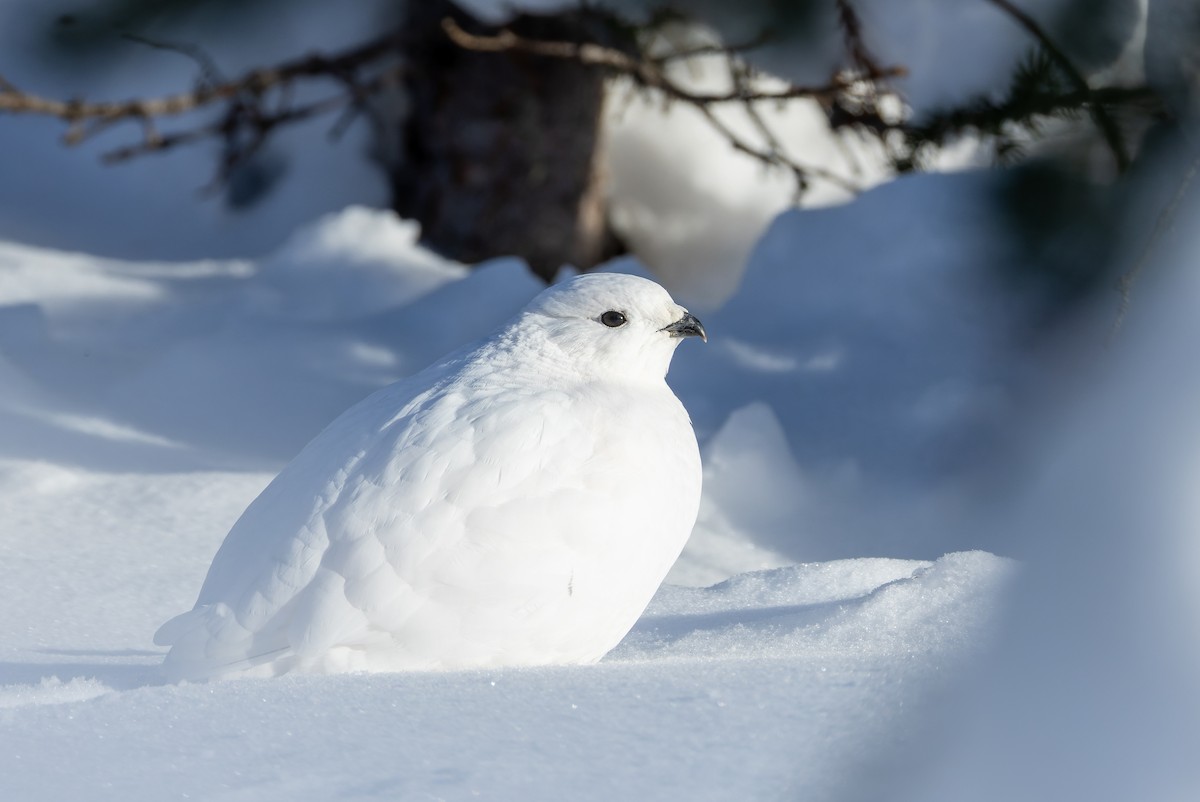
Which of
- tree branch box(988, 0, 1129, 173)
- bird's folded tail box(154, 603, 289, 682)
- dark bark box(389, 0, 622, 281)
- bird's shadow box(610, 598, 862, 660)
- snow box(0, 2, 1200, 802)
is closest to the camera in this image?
snow box(0, 2, 1200, 802)

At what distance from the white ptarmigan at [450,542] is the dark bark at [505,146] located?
318 centimetres

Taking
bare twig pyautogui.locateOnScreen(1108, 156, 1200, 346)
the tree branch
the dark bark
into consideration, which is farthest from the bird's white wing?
the dark bark

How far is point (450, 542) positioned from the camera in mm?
1784

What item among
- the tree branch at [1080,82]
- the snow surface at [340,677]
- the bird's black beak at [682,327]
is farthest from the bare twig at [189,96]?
the tree branch at [1080,82]

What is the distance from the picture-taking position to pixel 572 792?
1.26m

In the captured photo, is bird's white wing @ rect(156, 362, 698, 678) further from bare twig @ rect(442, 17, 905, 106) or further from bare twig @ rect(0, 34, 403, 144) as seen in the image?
bare twig @ rect(0, 34, 403, 144)

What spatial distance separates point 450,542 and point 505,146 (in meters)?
3.50

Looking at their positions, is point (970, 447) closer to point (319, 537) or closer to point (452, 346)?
point (452, 346)

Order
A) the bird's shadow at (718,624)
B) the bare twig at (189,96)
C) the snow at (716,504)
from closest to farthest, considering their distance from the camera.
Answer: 1. the snow at (716,504)
2. the bird's shadow at (718,624)
3. the bare twig at (189,96)

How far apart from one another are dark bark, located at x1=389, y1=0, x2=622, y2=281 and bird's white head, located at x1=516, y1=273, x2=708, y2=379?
2921 mm

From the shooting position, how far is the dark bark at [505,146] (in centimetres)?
504

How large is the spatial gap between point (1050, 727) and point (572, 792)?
1.41 ft

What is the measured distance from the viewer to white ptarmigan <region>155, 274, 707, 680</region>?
176cm

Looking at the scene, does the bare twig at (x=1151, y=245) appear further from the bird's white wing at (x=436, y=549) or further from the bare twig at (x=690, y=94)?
the bare twig at (x=690, y=94)
